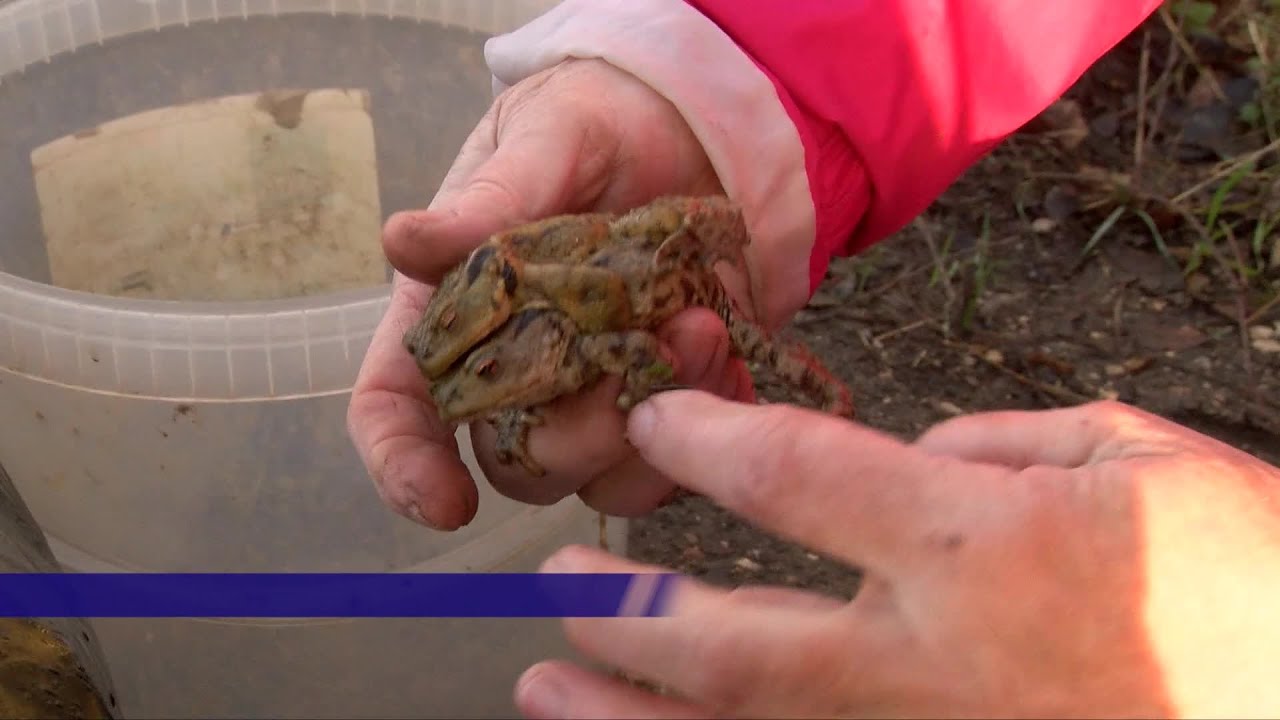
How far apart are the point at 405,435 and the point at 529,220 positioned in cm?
43

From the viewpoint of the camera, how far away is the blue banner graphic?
1.47 metres

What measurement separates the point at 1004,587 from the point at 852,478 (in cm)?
20

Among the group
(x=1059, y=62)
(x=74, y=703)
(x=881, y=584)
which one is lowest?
→ (x=74, y=703)

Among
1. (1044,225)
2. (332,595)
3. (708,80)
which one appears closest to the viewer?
(332,595)

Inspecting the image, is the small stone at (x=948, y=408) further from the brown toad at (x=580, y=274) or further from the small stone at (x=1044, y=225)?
the brown toad at (x=580, y=274)

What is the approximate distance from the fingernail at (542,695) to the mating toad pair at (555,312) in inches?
21.9

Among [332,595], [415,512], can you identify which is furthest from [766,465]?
[332,595]

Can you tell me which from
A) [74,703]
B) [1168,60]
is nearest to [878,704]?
[74,703]

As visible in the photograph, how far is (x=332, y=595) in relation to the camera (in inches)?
90.5

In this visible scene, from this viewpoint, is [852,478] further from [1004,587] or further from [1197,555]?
[1197,555]

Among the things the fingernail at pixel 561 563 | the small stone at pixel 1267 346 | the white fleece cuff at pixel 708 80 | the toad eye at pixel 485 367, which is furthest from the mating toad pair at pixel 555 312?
the small stone at pixel 1267 346

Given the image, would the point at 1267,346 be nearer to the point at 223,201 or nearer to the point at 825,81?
the point at 825,81

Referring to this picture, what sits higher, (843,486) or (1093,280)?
(843,486)

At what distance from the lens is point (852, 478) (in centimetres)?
142
